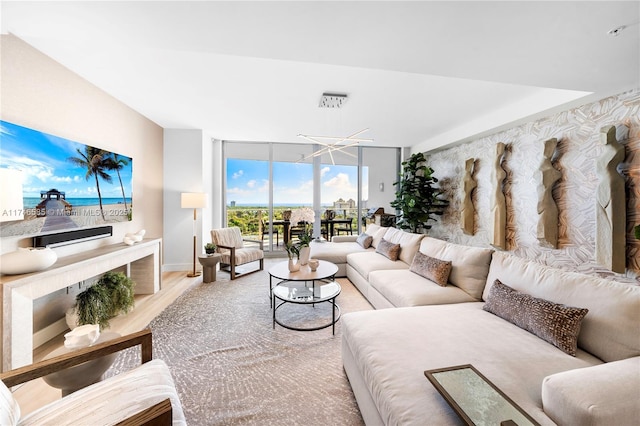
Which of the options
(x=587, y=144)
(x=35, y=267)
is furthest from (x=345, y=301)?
(x=587, y=144)

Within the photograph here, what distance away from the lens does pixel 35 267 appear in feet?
6.29

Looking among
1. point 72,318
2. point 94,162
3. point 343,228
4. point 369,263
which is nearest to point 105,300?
point 72,318

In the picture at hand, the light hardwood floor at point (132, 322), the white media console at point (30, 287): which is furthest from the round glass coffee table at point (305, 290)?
the white media console at point (30, 287)

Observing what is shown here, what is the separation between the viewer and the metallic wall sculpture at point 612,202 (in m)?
2.30

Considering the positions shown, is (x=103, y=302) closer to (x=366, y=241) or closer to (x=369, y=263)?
(x=369, y=263)

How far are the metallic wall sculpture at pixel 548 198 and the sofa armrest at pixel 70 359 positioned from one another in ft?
12.9

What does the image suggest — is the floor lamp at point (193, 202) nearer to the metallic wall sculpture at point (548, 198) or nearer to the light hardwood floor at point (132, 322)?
the light hardwood floor at point (132, 322)

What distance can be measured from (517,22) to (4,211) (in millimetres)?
3344

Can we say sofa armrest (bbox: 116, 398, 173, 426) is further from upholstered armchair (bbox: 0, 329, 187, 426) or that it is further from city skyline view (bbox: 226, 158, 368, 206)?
city skyline view (bbox: 226, 158, 368, 206)

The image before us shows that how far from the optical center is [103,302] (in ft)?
8.43

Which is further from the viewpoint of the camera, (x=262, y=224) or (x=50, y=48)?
(x=262, y=224)

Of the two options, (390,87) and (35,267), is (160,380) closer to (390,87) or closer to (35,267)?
(35,267)

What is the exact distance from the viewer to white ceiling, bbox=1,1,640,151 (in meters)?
1.36

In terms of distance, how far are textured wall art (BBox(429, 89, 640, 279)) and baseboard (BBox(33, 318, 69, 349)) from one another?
210 inches
